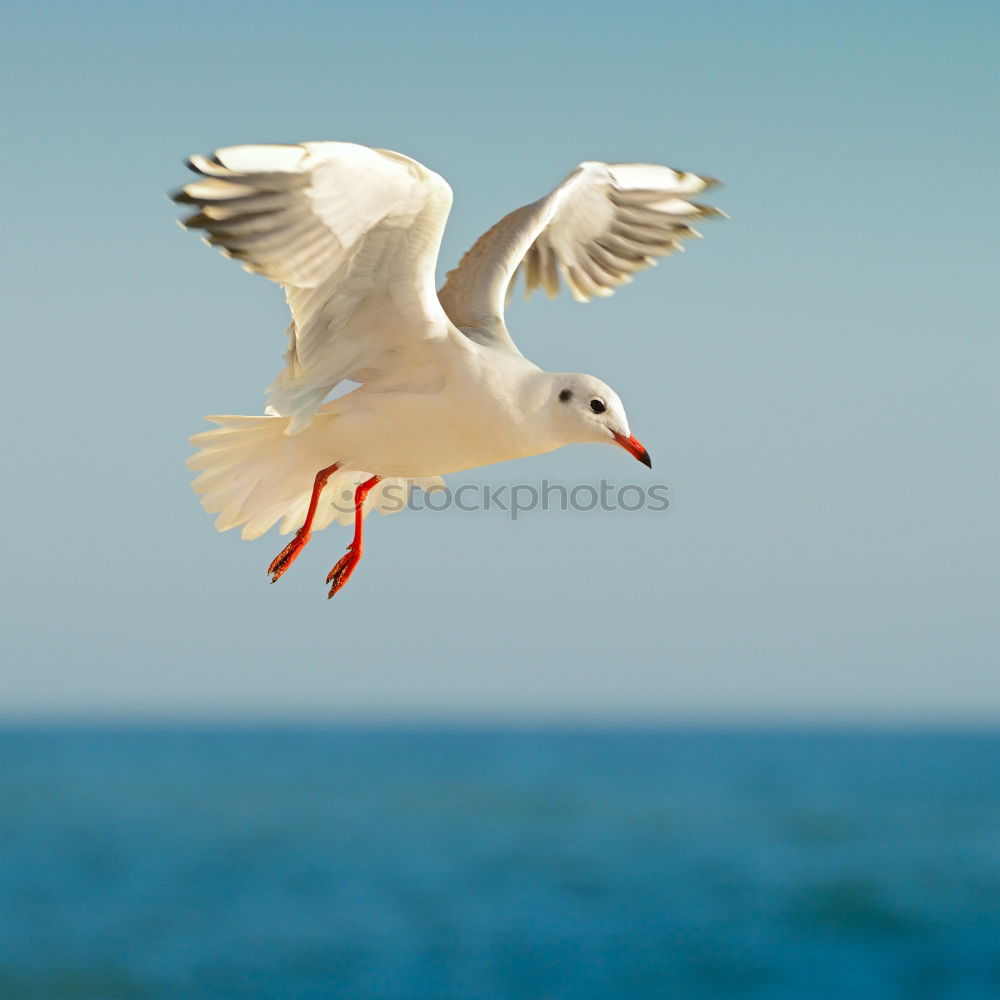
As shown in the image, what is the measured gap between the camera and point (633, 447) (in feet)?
18.9

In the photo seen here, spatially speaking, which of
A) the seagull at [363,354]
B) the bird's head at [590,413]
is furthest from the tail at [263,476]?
the bird's head at [590,413]

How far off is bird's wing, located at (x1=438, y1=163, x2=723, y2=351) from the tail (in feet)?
3.08

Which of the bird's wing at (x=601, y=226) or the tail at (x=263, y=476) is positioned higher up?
the bird's wing at (x=601, y=226)

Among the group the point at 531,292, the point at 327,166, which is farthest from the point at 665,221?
the point at 327,166

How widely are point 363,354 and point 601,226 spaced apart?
6.73 feet

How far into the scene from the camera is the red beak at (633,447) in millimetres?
5773

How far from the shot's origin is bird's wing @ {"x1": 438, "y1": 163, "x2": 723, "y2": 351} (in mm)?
6879

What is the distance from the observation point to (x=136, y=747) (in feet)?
332

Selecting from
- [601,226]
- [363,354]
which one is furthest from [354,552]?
[601,226]

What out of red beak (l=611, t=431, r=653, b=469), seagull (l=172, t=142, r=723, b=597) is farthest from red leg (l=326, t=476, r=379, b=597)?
red beak (l=611, t=431, r=653, b=469)

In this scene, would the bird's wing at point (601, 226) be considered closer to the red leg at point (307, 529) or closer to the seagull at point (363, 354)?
the seagull at point (363, 354)

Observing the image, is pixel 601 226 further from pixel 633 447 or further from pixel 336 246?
pixel 336 246

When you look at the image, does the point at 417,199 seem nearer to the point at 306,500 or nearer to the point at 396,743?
the point at 306,500

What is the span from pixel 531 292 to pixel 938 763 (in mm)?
87029
